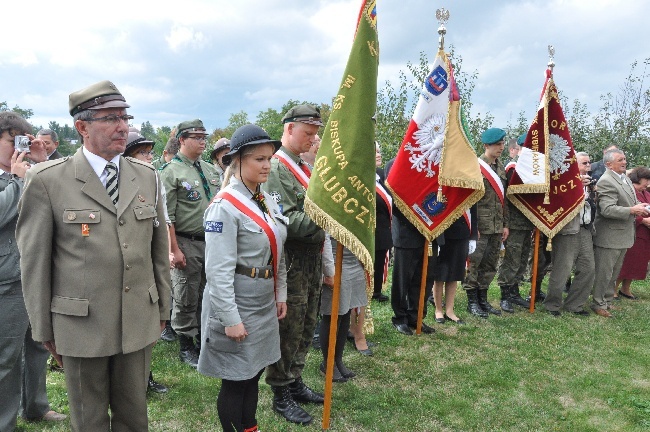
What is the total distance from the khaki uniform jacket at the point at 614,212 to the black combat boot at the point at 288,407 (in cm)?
535

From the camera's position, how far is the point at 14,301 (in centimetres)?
303

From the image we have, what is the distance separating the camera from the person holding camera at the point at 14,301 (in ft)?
9.24

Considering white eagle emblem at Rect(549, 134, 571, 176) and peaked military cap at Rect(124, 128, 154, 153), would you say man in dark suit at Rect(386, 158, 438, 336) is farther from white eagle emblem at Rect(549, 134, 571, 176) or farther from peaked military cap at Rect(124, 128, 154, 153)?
peaked military cap at Rect(124, 128, 154, 153)

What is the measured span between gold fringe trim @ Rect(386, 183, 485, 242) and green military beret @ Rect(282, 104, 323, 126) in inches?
87.0

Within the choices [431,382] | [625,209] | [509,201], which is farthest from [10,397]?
[625,209]

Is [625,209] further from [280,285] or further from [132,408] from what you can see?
[132,408]

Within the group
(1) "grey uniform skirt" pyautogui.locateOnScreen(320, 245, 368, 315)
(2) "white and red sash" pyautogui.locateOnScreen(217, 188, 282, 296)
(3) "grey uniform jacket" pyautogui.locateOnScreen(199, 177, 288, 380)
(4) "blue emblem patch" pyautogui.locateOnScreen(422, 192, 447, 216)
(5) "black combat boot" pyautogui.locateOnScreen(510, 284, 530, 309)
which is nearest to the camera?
(3) "grey uniform jacket" pyautogui.locateOnScreen(199, 177, 288, 380)

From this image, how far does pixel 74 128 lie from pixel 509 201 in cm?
587

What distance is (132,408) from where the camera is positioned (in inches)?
98.0

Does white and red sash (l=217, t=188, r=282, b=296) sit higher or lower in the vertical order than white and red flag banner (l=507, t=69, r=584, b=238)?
lower

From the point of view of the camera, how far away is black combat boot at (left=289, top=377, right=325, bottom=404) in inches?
152

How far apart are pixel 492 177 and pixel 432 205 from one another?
4.33ft

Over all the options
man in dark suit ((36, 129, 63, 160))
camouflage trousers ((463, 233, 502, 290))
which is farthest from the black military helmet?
camouflage trousers ((463, 233, 502, 290))

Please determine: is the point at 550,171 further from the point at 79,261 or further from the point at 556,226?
the point at 79,261
